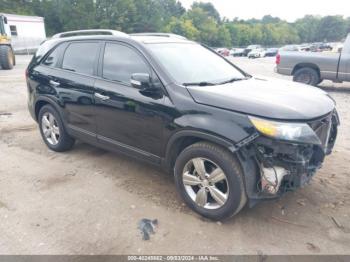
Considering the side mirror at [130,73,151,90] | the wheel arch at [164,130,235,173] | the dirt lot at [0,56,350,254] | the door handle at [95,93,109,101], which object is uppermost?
the side mirror at [130,73,151,90]

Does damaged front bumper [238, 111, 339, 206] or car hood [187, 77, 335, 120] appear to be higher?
car hood [187, 77, 335, 120]

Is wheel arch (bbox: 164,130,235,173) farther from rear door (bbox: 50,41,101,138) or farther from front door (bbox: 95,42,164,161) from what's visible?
rear door (bbox: 50,41,101,138)

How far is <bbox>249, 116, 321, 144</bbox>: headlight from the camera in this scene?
277cm

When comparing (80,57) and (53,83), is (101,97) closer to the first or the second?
(80,57)

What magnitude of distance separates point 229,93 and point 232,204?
1.10 m

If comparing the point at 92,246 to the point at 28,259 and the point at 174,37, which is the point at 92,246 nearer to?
the point at 28,259

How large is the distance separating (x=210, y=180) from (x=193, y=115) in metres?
0.67

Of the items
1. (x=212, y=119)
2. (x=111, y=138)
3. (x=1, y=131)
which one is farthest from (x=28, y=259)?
(x=1, y=131)

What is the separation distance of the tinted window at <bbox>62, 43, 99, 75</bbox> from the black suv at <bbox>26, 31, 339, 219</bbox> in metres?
0.02

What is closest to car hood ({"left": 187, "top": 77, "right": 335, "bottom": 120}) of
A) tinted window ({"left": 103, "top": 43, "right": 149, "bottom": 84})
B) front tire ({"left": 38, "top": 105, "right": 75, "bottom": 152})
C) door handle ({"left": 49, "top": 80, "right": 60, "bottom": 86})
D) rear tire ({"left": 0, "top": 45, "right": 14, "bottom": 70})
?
tinted window ({"left": 103, "top": 43, "right": 149, "bottom": 84})

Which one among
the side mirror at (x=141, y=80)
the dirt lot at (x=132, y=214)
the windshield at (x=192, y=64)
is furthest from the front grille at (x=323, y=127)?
the side mirror at (x=141, y=80)

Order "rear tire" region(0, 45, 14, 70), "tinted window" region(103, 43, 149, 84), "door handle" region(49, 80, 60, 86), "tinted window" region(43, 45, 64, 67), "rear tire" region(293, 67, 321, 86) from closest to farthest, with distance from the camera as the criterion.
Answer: "tinted window" region(103, 43, 149, 84)
"door handle" region(49, 80, 60, 86)
"tinted window" region(43, 45, 64, 67)
"rear tire" region(293, 67, 321, 86)
"rear tire" region(0, 45, 14, 70)

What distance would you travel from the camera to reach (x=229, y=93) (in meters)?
3.19

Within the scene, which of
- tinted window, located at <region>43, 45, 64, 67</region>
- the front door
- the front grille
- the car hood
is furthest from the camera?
tinted window, located at <region>43, 45, 64, 67</region>
